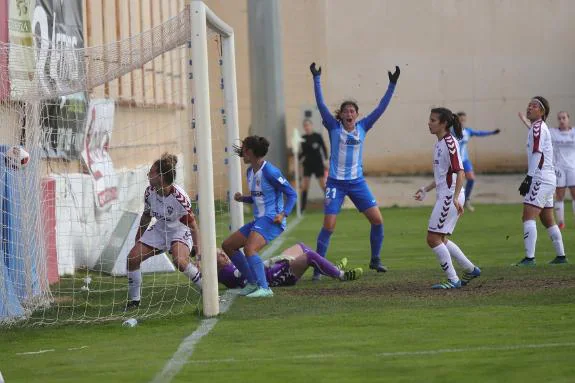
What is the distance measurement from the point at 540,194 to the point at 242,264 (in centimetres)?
390

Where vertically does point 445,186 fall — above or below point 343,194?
above

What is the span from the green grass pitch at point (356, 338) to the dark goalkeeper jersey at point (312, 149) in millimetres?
14989

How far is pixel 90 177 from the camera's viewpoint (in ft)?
61.1

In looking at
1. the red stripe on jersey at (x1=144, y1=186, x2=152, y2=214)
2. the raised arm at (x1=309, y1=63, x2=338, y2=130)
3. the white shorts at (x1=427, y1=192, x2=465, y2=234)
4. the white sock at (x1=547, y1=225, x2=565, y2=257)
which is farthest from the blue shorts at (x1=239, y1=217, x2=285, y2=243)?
the white sock at (x1=547, y1=225, x2=565, y2=257)

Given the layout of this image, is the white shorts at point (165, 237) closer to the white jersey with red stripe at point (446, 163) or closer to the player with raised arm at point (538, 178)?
the white jersey with red stripe at point (446, 163)

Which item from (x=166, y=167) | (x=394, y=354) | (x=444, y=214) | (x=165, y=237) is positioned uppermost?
(x=166, y=167)

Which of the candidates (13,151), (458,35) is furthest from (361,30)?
(13,151)

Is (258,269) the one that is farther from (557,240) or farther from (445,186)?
(557,240)

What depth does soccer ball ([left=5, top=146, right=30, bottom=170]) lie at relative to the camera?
41.0 ft

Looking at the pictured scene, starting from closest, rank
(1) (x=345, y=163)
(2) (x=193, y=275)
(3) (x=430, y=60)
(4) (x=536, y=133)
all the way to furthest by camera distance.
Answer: (2) (x=193, y=275)
(4) (x=536, y=133)
(1) (x=345, y=163)
(3) (x=430, y=60)

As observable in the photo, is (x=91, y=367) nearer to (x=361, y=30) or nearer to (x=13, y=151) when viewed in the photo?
(x=13, y=151)

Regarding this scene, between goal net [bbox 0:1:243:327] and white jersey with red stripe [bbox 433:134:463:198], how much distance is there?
2.26 metres

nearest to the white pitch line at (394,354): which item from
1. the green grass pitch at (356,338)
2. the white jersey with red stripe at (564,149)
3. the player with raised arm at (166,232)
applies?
the green grass pitch at (356,338)

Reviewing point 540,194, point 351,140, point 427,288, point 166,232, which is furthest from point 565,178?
point 166,232
